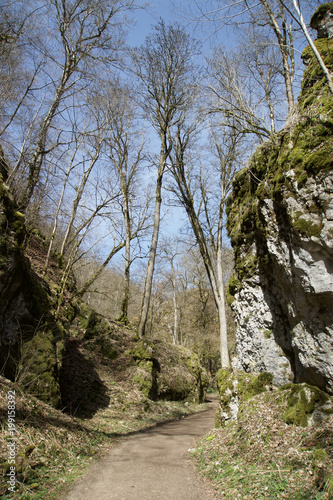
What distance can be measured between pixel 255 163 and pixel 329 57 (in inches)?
83.9

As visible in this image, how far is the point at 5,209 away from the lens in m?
5.69

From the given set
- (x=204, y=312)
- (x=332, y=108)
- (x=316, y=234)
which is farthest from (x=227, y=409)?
(x=204, y=312)

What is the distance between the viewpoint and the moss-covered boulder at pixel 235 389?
17.6 feet

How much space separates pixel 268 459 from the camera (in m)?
3.47

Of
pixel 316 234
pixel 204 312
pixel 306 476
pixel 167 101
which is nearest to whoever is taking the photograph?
pixel 306 476

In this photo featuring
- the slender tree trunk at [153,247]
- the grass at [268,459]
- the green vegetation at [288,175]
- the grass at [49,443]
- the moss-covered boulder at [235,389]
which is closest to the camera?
the grass at [268,459]

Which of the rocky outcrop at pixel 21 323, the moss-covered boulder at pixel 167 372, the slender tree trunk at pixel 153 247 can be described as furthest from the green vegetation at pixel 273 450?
the slender tree trunk at pixel 153 247

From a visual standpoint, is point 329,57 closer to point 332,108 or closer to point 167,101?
point 332,108

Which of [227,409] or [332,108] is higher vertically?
[332,108]

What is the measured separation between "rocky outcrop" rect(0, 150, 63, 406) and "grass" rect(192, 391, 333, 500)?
341 centimetres

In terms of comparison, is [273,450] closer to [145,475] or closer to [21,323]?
[145,475]

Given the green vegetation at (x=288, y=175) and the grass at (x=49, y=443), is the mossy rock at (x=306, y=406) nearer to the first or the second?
the green vegetation at (x=288, y=175)

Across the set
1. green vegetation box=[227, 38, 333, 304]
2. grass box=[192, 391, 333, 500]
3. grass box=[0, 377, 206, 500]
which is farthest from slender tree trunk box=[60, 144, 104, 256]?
grass box=[192, 391, 333, 500]

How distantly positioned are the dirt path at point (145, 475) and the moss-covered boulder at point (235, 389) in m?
0.95
